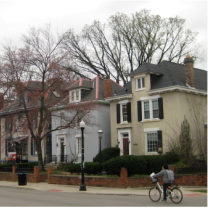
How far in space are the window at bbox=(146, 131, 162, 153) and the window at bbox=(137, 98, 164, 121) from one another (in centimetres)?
138

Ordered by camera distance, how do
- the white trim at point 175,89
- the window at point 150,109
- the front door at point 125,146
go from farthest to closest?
the front door at point 125,146
the window at point 150,109
the white trim at point 175,89

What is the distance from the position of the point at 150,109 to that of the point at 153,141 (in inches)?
109

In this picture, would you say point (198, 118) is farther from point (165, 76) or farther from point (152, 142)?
point (165, 76)

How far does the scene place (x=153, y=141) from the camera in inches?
1086

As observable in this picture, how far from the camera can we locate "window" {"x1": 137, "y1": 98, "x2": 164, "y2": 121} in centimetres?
2708

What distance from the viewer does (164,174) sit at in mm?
13172

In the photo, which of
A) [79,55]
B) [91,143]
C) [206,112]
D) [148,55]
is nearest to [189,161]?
[206,112]

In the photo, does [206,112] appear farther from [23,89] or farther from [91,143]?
[23,89]

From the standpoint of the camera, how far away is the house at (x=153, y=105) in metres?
26.5

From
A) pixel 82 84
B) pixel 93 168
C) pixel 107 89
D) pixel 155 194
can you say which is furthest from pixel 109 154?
pixel 155 194

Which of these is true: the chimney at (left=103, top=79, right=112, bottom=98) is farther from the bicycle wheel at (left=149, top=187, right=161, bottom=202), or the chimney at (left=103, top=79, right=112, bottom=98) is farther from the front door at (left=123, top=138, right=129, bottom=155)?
the bicycle wheel at (left=149, top=187, right=161, bottom=202)

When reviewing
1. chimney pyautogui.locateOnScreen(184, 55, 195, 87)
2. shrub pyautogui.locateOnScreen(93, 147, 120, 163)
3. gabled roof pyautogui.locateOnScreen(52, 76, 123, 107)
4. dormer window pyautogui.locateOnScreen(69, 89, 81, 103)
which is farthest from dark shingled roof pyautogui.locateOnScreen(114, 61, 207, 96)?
shrub pyautogui.locateOnScreen(93, 147, 120, 163)

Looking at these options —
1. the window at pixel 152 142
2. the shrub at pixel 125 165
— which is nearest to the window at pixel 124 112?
the window at pixel 152 142

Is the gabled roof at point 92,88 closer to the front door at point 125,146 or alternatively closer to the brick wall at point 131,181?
the front door at point 125,146
